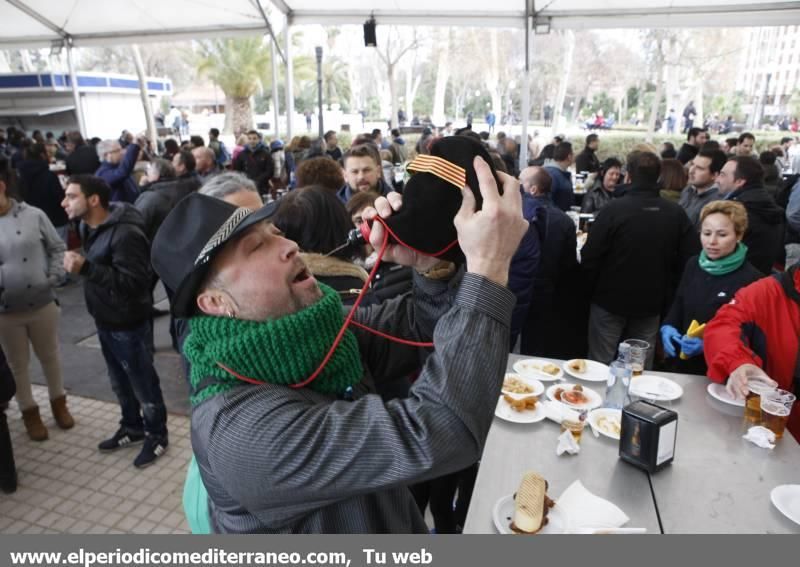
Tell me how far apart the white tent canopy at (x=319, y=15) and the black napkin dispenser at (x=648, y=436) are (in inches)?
300

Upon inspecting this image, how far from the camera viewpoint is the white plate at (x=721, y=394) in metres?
2.52

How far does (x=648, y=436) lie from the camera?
1.99 meters

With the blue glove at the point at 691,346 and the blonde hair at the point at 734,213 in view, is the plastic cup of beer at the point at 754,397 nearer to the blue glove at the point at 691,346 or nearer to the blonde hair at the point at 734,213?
the blue glove at the point at 691,346

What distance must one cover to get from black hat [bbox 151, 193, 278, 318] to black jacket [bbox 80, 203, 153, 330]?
2.39m

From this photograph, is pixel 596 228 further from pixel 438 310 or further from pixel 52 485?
pixel 52 485

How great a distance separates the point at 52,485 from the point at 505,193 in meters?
3.75

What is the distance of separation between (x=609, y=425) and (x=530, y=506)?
29.0 inches

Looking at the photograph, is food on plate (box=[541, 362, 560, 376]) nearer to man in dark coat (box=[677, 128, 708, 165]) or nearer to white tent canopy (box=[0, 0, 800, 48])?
man in dark coat (box=[677, 128, 708, 165])

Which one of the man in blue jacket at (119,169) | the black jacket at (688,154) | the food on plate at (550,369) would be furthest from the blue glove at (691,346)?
the man in blue jacket at (119,169)

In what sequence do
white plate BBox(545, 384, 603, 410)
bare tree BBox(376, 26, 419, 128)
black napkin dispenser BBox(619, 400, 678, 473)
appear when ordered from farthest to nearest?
1. bare tree BBox(376, 26, 419, 128)
2. white plate BBox(545, 384, 603, 410)
3. black napkin dispenser BBox(619, 400, 678, 473)

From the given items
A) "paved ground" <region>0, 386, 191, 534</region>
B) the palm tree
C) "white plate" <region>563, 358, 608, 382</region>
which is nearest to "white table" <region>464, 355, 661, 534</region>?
"white plate" <region>563, 358, 608, 382</region>

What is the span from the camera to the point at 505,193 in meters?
1.02

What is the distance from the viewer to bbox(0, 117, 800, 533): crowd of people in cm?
97
